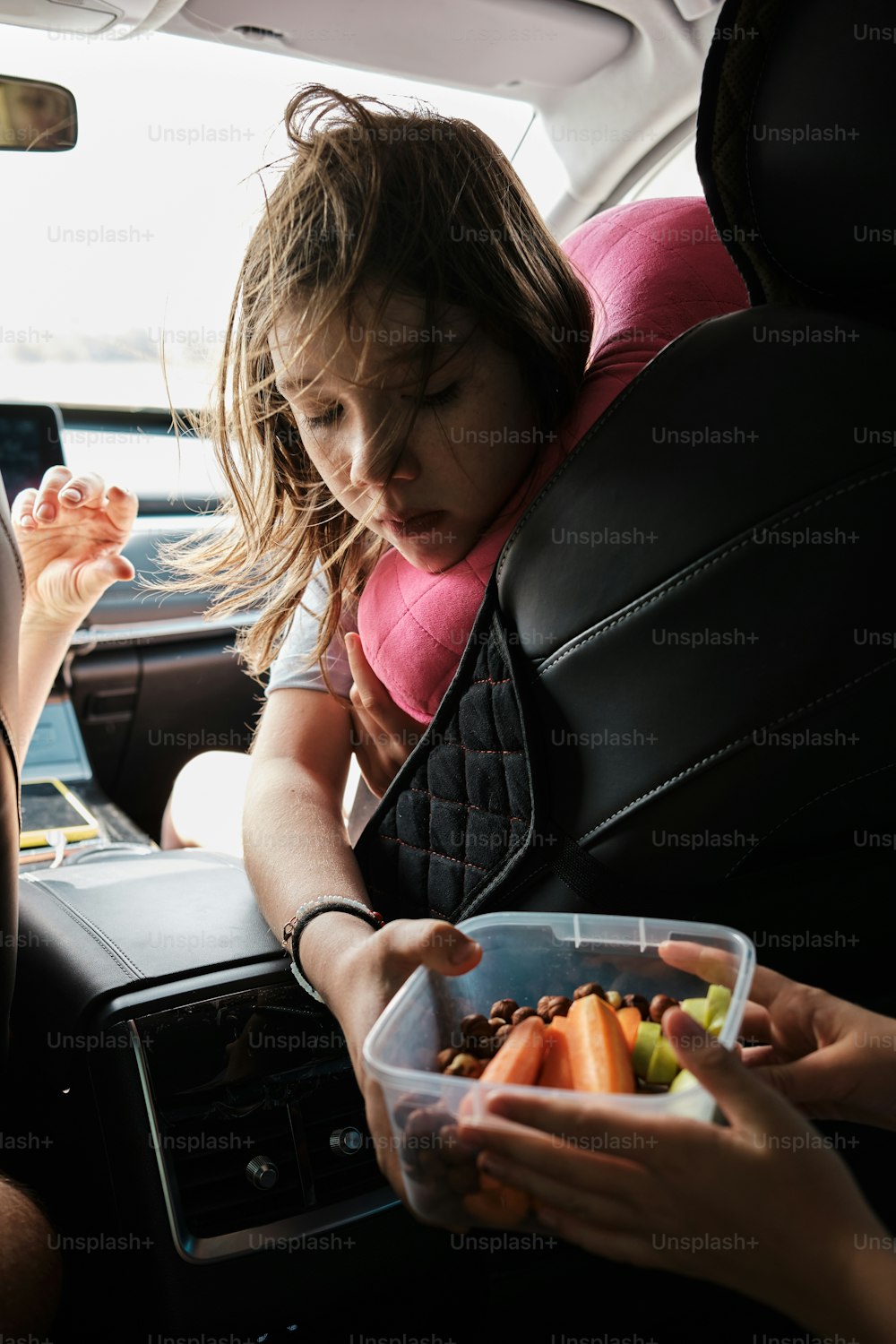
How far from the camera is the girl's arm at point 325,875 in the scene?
0.93 meters

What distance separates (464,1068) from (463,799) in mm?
430

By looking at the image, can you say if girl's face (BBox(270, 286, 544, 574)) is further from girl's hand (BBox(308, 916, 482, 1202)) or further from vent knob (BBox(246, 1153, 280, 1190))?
vent knob (BBox(246, 1153, 280, 1190))

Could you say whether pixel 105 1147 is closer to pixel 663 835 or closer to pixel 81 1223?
pixel 81 1223

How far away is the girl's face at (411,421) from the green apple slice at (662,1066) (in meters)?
0.67

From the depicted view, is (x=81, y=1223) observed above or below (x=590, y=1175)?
below

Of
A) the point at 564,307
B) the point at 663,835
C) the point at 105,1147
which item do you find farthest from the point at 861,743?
the point at 105,1147

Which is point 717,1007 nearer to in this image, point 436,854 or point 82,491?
point 436,854

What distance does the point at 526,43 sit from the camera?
207cm

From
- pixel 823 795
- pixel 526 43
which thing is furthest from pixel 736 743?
pixel 526 43

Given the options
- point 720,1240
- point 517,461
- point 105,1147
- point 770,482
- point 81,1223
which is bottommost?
point 81,1223

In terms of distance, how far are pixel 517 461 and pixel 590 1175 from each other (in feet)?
2.63

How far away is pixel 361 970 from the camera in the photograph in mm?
1042

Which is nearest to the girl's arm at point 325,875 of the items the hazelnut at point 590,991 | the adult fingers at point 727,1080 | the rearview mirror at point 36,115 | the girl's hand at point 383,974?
the girl's hand at point 383,974

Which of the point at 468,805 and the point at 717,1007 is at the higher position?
the point at 717,1007
